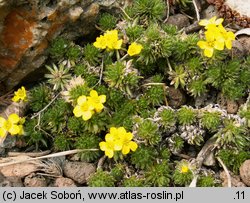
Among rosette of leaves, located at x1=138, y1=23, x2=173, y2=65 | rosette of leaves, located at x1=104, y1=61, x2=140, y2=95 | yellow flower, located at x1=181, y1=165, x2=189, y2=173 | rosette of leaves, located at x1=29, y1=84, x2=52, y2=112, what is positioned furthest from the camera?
rosette of leaves, located at x1=29, y1=84, x2=52, y2=112

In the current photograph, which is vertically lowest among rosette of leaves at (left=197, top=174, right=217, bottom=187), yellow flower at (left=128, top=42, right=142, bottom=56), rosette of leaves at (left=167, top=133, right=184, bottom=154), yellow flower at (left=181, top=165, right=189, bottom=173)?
rosette of leaves at (left=197, top=174, right=217, bottom=187)

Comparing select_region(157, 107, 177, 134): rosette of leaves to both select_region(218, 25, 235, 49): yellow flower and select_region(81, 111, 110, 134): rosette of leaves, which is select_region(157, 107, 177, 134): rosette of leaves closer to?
select_region(81, 111, 110, 134): rosette of leaves

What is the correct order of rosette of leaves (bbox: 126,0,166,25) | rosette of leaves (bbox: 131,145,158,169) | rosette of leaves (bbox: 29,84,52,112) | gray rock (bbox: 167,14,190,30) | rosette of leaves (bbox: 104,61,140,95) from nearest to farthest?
rosette of leaves (bbox: 131,145,158,169)
rosette of leaves (bbox: 104,61,140,95)
rosette of leaves (bbox: 29,84,52,112)
rosette of leaves (bbox: 126,0,166,25)
gray rock (bbox: 167,14,190,30)

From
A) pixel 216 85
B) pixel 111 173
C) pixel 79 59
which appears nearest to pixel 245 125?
pixel 216 85

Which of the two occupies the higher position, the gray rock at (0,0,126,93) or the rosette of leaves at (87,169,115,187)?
the gray rock at (0,0,126,93)

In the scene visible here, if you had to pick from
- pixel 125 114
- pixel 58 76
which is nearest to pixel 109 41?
pixel 58 76

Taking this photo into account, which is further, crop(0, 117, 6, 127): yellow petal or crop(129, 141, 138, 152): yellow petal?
crop(0, 117, 6, 127): yellow petal

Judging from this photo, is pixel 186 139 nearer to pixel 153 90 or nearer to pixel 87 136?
pixel 153 90

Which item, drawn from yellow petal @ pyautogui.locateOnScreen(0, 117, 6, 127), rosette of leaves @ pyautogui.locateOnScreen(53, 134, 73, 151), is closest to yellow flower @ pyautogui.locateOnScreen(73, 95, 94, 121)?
rosette of leaves @ pyautogui.locateOnScreen(53, 134, 73, 151)
